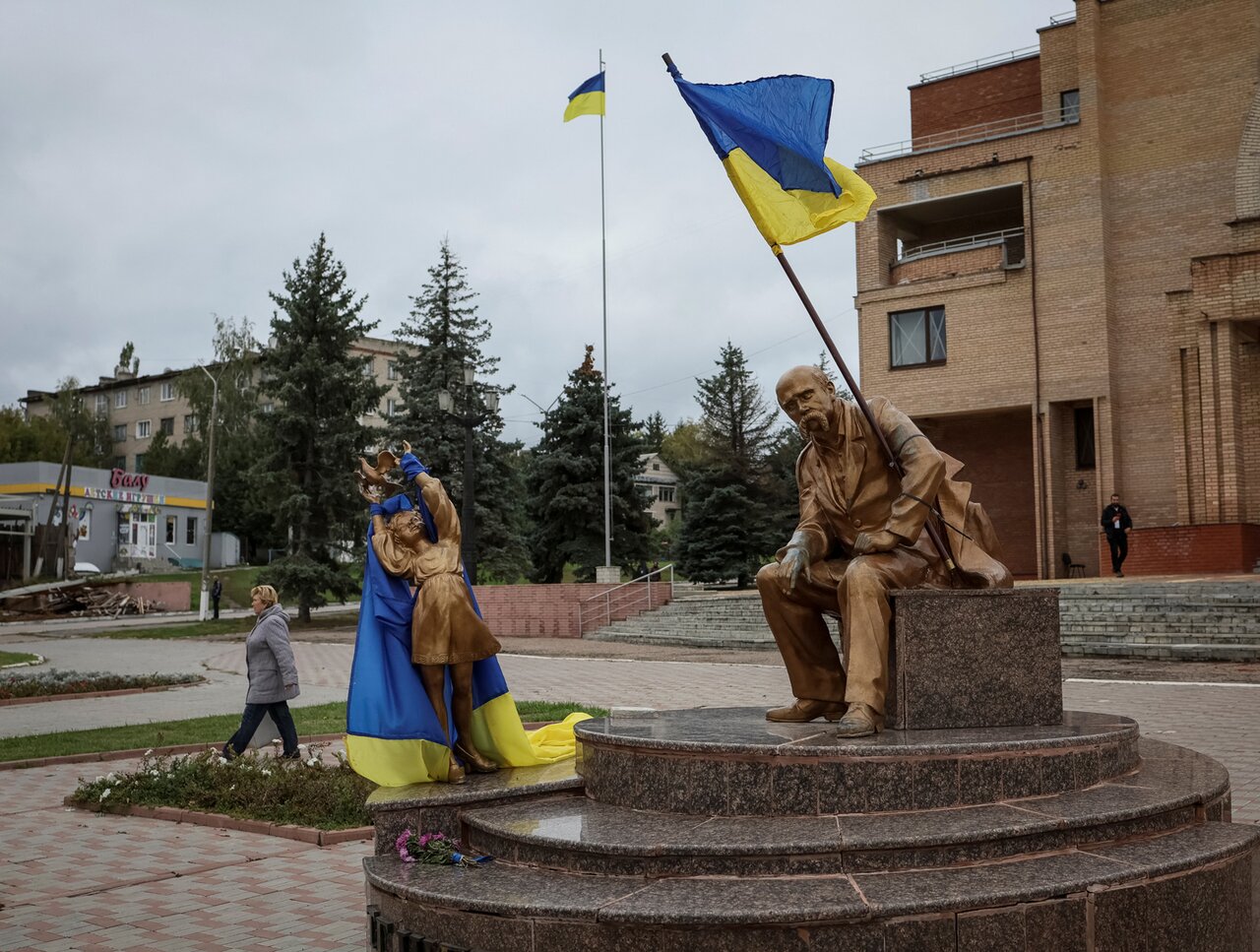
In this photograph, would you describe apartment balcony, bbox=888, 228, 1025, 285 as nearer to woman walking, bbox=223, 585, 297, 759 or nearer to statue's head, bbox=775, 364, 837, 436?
woman walking, bbox=223, 585, 297, 759

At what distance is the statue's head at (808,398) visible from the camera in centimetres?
579

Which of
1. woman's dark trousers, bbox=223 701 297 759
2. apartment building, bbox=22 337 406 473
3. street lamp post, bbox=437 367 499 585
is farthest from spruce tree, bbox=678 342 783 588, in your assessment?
apartment building, bbox=22 337 406 473

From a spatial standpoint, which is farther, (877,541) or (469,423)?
(469,423)

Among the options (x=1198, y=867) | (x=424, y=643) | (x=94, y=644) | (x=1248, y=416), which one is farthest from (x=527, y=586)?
(x=1198, y=867)

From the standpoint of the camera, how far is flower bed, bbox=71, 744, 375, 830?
8.10m

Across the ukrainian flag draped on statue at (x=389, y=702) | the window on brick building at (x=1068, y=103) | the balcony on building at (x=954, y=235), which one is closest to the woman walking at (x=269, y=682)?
the ukrainian flag draped on statue at (x=389, y=702)

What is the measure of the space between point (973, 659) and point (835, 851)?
68.2 inches

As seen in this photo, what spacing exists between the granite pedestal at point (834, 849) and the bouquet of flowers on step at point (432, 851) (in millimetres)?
85

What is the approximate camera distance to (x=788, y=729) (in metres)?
5.54

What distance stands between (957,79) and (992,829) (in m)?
35.3

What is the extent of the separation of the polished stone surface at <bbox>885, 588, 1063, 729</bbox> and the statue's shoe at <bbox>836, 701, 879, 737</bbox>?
1.02 ft

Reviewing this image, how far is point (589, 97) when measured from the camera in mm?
31219

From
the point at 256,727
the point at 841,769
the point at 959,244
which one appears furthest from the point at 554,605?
the point at 841,769

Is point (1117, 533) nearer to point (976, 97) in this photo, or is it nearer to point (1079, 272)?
point (1079, 272)
